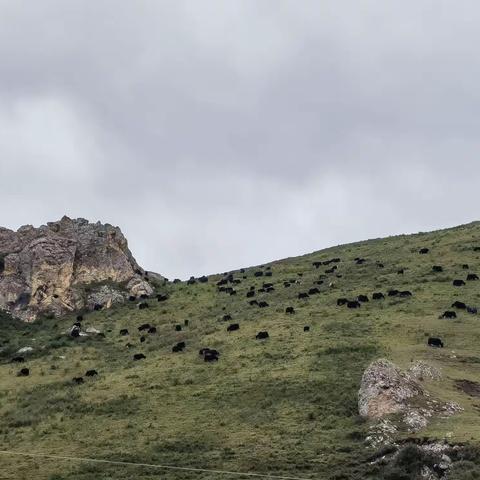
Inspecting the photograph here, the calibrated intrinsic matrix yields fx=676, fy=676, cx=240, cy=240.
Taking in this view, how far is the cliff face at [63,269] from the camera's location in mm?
87312

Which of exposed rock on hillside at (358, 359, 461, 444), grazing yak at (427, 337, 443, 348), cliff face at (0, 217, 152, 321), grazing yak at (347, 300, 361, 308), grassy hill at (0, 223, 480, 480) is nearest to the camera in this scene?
grassy hill at (0, 223, 480, 480)

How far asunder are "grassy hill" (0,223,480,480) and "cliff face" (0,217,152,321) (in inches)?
254

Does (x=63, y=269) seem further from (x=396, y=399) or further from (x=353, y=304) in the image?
(x=396, y=399)

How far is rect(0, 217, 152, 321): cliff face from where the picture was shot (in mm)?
87312

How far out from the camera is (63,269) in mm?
89812

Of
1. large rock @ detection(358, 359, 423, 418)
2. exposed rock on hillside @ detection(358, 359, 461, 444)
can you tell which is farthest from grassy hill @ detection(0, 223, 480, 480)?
large rock @ detection(358, 359, 423, 418)

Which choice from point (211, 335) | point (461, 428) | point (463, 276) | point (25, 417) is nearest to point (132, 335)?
point (211, 335)

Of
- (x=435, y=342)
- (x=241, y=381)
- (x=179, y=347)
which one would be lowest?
(x=241, y=381)

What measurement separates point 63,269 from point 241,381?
50.0 m

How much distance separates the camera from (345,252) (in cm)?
10394

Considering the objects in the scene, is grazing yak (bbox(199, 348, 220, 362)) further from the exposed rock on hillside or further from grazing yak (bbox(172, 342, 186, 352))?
the exposed rock on hillside

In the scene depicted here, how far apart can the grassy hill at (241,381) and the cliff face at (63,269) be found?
6439 mm

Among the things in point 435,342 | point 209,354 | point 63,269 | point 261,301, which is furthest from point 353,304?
point 63,269

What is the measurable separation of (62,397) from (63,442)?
988cm
